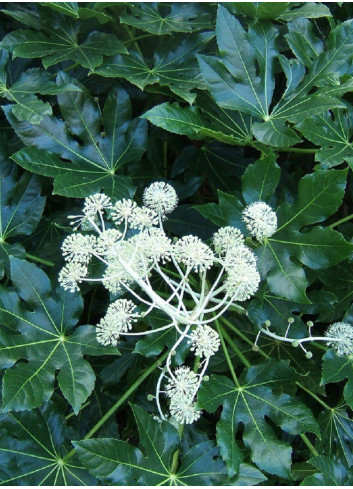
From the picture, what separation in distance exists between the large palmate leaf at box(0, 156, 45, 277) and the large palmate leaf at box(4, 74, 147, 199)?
12cm

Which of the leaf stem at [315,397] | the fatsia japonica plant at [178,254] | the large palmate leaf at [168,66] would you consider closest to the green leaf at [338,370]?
the fatsia japonica plant at [178,254]

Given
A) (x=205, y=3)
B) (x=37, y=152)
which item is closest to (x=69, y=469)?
(x=37, y=152)

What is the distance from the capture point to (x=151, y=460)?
1234 millimetres

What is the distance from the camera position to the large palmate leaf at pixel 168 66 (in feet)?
4.64

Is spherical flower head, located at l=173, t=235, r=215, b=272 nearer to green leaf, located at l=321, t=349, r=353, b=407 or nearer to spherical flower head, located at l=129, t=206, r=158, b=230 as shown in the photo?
spherical flower head, located at l=129, t=206, r=158, b=230

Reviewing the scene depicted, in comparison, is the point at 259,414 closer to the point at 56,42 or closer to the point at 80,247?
the point at 80,247

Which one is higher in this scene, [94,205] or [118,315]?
[94,205]

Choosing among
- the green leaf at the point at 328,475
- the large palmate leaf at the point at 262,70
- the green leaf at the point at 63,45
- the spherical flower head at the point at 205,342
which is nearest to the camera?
the spherical flower head at the point at 205,342

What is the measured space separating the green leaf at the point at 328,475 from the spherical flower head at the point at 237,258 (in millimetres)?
488

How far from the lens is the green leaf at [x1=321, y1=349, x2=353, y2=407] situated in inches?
50.1

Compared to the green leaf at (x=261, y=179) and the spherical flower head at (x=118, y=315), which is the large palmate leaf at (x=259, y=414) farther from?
the green leaf at (x=261, y=179)

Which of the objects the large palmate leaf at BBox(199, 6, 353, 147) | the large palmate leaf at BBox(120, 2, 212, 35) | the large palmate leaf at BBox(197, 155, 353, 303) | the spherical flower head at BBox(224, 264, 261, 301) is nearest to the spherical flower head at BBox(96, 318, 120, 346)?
the spherical flower head at BBox(224, 264, 261, 301)

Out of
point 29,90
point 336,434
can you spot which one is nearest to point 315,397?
point 336,434

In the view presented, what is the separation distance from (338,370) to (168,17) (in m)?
1.03
